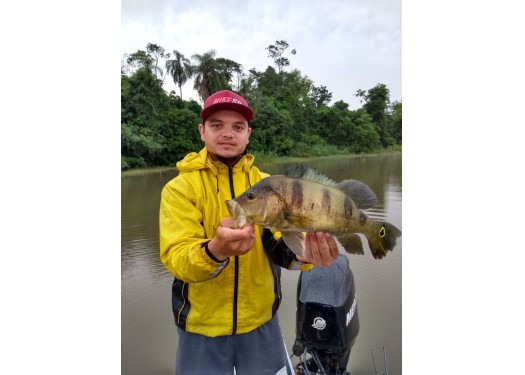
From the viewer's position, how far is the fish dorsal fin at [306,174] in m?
1.07

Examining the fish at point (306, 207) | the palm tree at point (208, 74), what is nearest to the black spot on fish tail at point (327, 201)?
the fish at point (306, 207)

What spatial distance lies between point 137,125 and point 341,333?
2.24 m

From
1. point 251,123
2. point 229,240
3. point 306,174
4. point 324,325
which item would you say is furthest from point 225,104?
point 251,123

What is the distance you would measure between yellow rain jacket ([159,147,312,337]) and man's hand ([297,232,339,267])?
171 millimetres

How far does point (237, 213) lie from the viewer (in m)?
0.98

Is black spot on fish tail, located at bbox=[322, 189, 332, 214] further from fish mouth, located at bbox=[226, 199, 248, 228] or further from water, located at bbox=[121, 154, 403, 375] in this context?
water, located at bbox=[121, 154, 403, 375]

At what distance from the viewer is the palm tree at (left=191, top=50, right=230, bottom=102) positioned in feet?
9.97

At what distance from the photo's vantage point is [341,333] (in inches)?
69.2

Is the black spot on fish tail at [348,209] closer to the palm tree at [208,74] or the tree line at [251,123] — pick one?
the tree line at [251,123]

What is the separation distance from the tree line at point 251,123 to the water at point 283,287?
0.63 feet

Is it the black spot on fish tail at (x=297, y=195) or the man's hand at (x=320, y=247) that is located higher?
the black spot on fish tail at (x=297, y=195)

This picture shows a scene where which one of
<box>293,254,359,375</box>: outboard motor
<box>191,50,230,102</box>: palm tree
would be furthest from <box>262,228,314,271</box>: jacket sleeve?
<box>191,50,230,102</box>: palm tree
